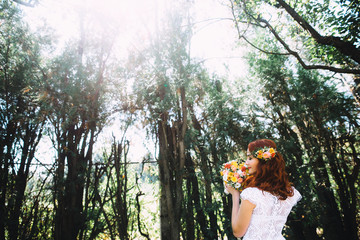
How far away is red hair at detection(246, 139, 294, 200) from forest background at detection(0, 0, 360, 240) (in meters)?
1.78

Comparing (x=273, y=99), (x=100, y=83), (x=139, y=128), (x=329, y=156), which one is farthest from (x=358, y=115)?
(x=100, y=83)

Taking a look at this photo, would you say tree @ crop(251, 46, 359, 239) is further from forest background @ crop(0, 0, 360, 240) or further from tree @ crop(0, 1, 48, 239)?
tree @ crop(0, 1, 48, 239)

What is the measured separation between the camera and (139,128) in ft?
12.7

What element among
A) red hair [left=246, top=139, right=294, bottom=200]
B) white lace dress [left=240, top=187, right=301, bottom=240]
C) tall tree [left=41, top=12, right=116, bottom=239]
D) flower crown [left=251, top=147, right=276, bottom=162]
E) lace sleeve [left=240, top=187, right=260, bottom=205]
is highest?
tall tree [left=41, top=12, right=116, bottom=239]

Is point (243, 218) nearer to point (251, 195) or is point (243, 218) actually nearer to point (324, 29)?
point (251, 195)

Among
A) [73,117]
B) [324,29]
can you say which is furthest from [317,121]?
[73,117]

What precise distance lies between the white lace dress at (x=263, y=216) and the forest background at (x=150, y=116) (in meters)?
1.77

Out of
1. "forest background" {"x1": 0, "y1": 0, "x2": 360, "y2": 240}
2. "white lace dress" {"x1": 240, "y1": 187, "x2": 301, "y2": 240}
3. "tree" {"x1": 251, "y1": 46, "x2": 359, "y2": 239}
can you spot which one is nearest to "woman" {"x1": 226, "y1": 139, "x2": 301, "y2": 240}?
"white lace dress" {"x1": 240, "y1": 187, "x2": 301, "y2": 240}

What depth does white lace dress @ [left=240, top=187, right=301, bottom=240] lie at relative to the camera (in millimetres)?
1419

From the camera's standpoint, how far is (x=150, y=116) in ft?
11.8

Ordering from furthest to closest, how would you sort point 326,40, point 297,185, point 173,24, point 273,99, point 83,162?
1. point 273,99
2. point 297,185
3. point 173,24
4. point 326,40
5. point 83,162

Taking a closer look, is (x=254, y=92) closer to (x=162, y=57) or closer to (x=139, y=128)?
(x=162, y=57)

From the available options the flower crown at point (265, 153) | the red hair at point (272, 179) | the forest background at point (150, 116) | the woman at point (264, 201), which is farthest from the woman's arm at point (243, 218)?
the forest background at point (150, 116)

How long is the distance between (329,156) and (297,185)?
4.78 feet
